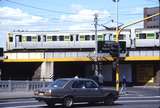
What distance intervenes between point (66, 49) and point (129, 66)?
9.72 m

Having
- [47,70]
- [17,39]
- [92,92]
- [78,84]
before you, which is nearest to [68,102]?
[78,84]

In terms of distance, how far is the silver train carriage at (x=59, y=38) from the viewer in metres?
70.8

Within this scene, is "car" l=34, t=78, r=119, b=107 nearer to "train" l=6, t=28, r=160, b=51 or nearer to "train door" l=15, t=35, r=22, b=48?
"train" l=6, t=28, r=160, b=51

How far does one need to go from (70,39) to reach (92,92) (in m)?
45.8

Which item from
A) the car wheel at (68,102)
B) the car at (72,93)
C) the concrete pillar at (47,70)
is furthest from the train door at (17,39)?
the car wheel at (68,102)

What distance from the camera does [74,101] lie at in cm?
2484

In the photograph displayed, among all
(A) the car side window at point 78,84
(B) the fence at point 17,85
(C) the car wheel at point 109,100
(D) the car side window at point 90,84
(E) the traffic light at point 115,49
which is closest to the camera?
(A) the car side window at point 78,84

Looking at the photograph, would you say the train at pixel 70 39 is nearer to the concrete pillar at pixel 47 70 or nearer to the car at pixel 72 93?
the concrete pillar at pixel 47 70

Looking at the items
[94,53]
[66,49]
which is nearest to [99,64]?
[94,53]

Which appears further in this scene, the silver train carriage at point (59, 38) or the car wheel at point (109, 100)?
the silver train carriage at point (59, 38)

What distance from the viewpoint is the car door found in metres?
25.6

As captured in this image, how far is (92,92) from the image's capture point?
1013 inches

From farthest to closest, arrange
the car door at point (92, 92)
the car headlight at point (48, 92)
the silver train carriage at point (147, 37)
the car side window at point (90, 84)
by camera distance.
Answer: the silver train carriage at point (147, 37)
the car side window at point (90, 84)
the car door at point (92, 92)
the car headlight at point (48, 92)

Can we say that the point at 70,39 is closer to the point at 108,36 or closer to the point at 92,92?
the point at 108,36
